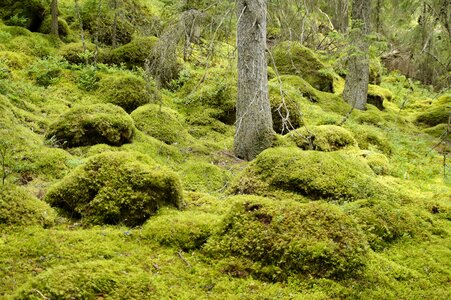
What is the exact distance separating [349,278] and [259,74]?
5.39 meters

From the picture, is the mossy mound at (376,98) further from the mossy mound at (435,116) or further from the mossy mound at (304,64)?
the mossy mound at (304,64)

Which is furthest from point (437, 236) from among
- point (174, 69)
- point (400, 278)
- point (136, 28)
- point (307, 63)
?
point (136, 28)

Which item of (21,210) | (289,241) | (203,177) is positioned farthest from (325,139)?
(21,210)

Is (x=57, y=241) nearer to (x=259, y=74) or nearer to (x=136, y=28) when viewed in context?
(x=259, y=74)

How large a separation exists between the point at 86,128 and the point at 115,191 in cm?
325

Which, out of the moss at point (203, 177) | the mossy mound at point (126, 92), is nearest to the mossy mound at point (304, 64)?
the mossy mound at point (126, 92)

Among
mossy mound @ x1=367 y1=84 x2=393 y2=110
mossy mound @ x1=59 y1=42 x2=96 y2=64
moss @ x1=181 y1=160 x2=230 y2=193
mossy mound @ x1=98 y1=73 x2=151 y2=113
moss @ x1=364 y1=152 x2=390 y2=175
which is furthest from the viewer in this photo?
mossy mound @ x1=367 y1=84 x2=393 y2=110

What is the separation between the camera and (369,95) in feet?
57.0

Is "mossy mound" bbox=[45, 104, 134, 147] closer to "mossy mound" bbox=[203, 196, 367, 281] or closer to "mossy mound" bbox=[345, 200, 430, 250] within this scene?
"mossy mound" bbox=[203, 196, 367, 281]

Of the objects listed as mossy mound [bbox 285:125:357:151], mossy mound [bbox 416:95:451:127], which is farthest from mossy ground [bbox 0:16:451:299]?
mossy mound [bbox 416:95:451:127]

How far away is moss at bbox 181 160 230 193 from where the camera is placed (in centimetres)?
681

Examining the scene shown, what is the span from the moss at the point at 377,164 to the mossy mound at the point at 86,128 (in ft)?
→ 16.1

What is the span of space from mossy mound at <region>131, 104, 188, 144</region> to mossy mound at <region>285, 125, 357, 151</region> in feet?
8.37

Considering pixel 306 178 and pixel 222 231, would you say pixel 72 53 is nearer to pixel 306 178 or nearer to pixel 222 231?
pixel 306 178
